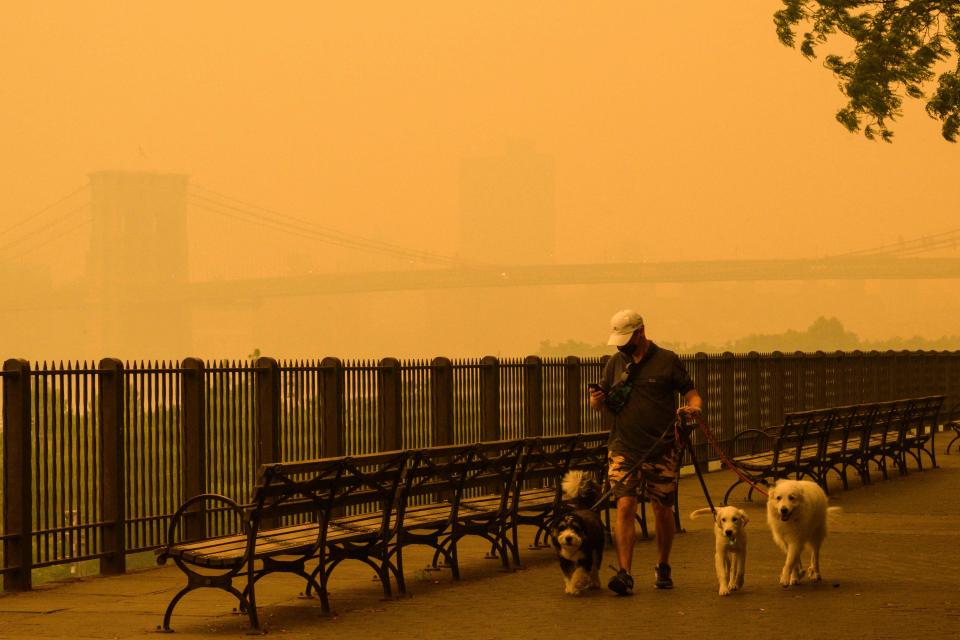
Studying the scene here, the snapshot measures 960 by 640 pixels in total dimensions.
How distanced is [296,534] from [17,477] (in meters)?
2.24

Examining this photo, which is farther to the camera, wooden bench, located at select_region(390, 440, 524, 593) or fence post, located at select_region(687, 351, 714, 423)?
fence post, located at select_region(687, 351, 714, 423)

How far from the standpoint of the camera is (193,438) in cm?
1270

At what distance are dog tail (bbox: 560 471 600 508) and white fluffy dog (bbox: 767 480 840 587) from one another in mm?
1166

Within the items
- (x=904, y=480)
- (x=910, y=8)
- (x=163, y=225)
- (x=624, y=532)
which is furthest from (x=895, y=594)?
(x=163, y=225)

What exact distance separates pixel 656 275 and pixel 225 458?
4512 centimetres

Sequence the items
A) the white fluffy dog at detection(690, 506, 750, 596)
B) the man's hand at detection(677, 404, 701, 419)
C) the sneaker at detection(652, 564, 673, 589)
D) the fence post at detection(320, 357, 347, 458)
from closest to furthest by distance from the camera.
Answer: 1. the man's hand at detection(677, 404, 701, 419)
2. the white fluffy dog at detection(690, 506, 750, 596)
3. the sneaker at detection(652, 564, 673, 589)
4. the fence post at detection(320, 357, 347, 458)

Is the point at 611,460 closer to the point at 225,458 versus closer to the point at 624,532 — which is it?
the point at 624,532

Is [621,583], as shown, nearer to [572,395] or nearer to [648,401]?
[648,401]

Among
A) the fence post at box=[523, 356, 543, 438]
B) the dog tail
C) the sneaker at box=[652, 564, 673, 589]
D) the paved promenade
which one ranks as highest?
the fence post at box=[523, 356, 543, 438]

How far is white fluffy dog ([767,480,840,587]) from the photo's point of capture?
10.2 meters

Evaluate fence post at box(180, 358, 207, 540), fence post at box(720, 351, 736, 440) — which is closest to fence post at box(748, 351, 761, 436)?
fence post at box(720, 351, 736, 440)

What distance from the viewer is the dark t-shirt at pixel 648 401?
10141mm

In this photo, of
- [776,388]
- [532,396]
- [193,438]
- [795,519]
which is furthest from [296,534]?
[776,388]

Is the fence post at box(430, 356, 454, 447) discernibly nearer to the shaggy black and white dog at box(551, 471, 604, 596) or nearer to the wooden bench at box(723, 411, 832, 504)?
the wooden bench at box(723, 411, 832, 504)
